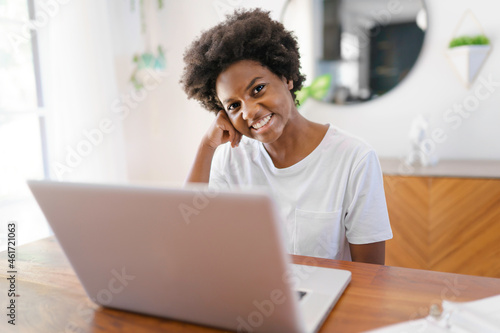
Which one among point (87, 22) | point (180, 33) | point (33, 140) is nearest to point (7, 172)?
point (33, 140)

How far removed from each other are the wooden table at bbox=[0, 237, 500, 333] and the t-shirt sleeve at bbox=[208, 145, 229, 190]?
0.52 m

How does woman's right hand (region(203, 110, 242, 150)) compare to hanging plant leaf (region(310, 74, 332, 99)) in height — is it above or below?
below

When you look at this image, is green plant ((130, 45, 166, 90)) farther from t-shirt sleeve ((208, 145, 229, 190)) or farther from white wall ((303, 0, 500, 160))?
t-shirt sleeve ((208, 145, 229, 190))

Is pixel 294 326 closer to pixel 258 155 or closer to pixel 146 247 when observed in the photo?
pixel 146 247

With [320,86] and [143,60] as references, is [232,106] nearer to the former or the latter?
[320,86]

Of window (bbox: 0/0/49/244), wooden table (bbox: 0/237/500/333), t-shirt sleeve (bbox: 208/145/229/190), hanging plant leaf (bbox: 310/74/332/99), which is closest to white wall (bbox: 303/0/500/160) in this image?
hanging plant leaf (bbox: 310/74/332/99)

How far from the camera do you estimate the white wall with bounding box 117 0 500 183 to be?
86.5 inches

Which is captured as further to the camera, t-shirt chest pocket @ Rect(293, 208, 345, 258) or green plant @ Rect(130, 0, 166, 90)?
green plant @ Rect(130, 0, 166, 90)

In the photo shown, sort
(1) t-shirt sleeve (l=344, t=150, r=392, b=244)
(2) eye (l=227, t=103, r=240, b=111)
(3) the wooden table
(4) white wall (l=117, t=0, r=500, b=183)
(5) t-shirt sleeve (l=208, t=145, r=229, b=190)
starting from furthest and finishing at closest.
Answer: (4) white wall (l=117, t=0, r=500, b=183)
(5) t-shirt sleeve (l=208, t=145, r=229, b=190)
(2) eye (l=227, t=103, r=240, b=111)
(1) t-shirt sleeve (l=344, t=150, r=392, b=244)
(3) the wooden table

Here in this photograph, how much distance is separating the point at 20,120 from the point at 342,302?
7.11 feet

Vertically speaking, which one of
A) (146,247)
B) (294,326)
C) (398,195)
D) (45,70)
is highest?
(45,70)

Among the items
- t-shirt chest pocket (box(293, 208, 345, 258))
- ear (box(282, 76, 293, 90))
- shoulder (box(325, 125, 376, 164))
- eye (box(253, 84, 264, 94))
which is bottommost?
t-shirt chest pocket (box(293, 208, 345, 258))

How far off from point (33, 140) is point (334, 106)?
1.72 m

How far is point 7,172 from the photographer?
2156 mm
